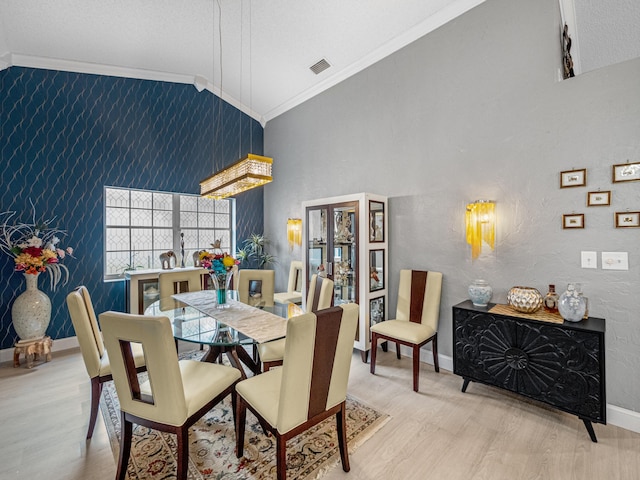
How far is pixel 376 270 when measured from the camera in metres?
3.60

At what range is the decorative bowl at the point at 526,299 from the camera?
7.83ft

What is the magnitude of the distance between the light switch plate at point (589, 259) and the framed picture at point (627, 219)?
0.26 metres

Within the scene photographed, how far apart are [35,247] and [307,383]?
140 inches

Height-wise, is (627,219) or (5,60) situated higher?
(5,60)

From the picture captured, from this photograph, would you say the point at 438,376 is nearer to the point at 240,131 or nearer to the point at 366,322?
the point at 366,322

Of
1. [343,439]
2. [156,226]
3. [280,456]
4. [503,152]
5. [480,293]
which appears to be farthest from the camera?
[156,226]

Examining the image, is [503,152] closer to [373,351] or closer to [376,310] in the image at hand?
[376,310]

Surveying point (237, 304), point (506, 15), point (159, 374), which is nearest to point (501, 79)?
point (506, 15)

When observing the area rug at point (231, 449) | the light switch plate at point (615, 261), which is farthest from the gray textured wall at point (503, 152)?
the area rug at point (231, 449)

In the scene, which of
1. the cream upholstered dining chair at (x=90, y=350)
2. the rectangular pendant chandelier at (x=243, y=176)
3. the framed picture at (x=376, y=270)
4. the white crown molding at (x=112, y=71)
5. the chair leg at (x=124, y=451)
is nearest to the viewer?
the chair leg at (x=124, y=451)

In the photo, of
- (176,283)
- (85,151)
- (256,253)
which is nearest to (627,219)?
(176,283)

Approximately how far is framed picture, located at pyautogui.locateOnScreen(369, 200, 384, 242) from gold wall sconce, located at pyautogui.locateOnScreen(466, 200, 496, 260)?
0.99m

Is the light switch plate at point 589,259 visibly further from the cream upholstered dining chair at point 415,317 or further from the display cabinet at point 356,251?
the display cabinet at point 356,251

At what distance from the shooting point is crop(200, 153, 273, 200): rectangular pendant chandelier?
2.52 m
